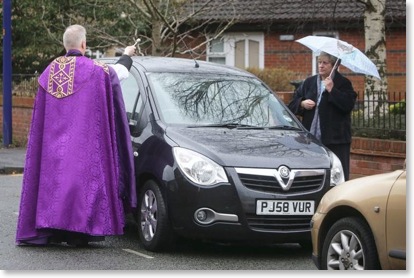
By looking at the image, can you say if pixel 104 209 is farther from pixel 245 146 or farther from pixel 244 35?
pixel 244 35

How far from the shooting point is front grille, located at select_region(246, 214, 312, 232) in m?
9.02

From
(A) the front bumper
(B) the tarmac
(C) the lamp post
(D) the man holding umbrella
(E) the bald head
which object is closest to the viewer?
(A) the front bumper

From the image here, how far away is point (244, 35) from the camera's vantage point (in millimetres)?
29062

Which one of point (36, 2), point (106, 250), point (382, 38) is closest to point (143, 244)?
point (106, 250)

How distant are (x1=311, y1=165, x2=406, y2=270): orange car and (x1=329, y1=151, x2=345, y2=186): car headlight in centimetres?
149

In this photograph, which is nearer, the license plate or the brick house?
the license plate

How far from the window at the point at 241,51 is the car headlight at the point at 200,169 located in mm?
19841

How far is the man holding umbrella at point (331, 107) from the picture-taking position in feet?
34.2

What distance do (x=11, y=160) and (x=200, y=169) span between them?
10187 mm

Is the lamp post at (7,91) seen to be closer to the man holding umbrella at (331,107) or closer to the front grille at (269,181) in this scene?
the man holding umbrella at (331,107)

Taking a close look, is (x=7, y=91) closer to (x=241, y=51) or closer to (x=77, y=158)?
(x=241, y=51)

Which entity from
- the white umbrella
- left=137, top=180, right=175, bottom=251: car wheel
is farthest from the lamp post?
left=137, top=180, right=175, bottom=251: car wheel

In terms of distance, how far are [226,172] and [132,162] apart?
1.09m

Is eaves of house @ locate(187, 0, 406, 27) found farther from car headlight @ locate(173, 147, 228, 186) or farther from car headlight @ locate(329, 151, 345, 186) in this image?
car headlight @ locate(173, 147, 228, 186)
